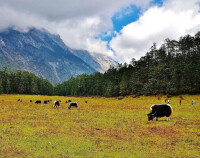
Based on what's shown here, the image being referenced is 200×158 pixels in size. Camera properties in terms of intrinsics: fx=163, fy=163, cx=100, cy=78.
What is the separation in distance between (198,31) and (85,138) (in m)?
94.0

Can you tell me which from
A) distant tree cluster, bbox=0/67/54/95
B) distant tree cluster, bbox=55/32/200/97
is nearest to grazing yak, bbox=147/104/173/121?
distant tree cluster, bbox=55/32/200/97

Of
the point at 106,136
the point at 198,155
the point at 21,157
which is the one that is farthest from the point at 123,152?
the point at 21,157

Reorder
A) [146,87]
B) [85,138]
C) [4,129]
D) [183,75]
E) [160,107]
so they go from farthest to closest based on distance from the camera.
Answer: [146,87] < [183,75] < [160,107] < [4,129] < [85,138]

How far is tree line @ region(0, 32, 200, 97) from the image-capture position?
240ft

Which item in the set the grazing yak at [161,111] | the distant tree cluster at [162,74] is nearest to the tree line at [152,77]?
the distant tree cluster at [162,74]

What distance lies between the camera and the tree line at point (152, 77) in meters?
73.1

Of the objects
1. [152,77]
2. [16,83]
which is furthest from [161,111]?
[16,83]

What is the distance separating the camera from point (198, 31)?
3398 inches

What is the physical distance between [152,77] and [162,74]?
5.25 metres

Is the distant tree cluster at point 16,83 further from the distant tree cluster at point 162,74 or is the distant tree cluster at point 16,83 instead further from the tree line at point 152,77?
the distant tree cluster at point 162,74

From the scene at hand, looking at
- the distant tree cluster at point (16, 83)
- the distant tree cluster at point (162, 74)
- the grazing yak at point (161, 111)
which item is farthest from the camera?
the distant tree cluster at point (16, 83)

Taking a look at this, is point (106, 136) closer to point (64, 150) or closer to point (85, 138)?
point (85, 138)

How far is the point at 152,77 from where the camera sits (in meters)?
82.8

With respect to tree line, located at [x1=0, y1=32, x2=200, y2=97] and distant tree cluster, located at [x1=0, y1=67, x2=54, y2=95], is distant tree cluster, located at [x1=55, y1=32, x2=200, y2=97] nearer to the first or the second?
tree line, located at [x1=0, y1=32, x2=200, y2=97]
